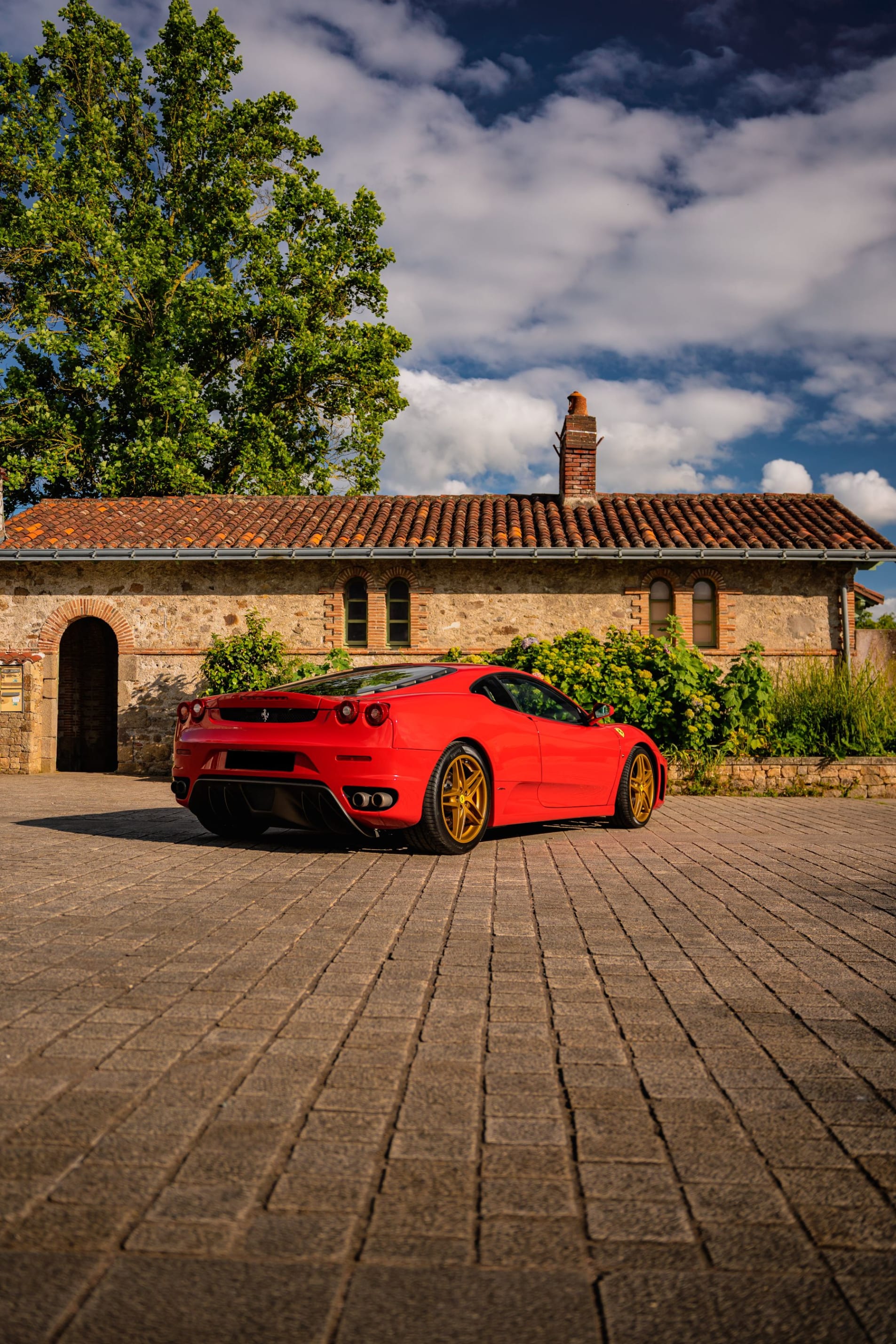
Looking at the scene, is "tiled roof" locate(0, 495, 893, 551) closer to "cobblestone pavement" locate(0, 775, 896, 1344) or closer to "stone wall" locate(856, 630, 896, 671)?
"stone wall" locate(856, 630, 896, 671)

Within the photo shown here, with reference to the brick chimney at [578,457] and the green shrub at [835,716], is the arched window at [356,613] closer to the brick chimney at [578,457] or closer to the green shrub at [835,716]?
the brick chimney at [578,457]

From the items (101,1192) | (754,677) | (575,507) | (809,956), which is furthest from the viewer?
(575,507)

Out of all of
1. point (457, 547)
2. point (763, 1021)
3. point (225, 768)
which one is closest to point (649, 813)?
point (225, 768)

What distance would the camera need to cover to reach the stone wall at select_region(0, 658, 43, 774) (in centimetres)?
1797

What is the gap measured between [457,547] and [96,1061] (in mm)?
15488

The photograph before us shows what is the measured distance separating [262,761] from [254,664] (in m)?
10.8

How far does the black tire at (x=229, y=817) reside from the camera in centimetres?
738

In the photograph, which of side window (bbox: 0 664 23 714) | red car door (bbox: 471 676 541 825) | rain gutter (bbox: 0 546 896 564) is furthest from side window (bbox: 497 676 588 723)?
side window (bbox: 0 664 23 714)

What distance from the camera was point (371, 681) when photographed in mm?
7715

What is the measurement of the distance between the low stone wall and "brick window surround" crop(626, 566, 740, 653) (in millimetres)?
5740

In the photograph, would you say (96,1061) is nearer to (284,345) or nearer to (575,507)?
(575,507)

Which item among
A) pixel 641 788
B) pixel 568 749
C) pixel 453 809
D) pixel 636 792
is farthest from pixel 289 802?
pixel 641 788

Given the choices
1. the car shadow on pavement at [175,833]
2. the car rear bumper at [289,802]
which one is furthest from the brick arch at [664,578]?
the car rear bumper at [289,802]

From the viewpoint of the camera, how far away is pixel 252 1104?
8.46ft
